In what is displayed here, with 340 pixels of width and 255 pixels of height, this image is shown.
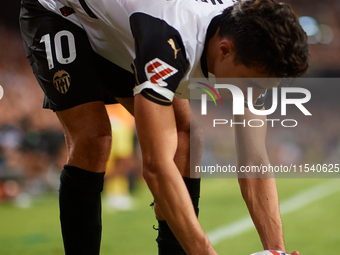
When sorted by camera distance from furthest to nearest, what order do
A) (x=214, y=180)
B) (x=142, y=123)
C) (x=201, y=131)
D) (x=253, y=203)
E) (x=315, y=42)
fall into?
(x=315, y=42) < (x=214, y=180) < (x=201, y=131) < (x=253, y=203) < (x=142, y=123)

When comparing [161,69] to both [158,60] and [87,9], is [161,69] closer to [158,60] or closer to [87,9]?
[158,60]

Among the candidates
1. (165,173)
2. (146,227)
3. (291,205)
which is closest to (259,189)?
(165,173)

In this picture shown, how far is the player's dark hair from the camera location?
4.62 ft

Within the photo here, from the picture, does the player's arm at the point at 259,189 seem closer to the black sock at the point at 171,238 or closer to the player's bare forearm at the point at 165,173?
the black sock at the point at 171,238

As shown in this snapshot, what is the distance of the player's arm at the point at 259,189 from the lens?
1807 millimetres

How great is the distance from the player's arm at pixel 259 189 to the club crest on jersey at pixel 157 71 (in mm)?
609

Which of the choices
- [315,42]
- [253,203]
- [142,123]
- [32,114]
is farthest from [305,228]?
[315,42]

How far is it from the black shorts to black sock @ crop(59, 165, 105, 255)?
0.28m

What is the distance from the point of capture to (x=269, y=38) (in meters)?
1.40

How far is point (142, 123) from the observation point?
1398 mm

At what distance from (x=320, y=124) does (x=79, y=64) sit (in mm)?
13402

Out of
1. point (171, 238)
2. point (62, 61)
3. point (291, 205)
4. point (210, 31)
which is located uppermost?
point (210, 31)

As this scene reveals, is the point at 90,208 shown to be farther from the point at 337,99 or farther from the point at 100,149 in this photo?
the point at 337,99

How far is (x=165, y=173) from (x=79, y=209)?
570 millimetres
